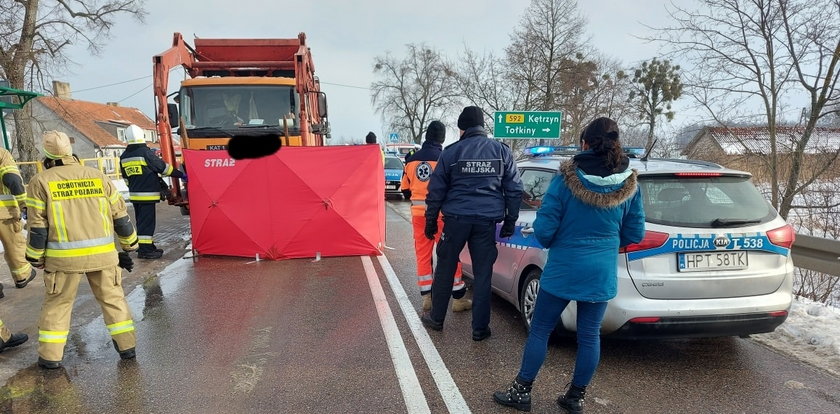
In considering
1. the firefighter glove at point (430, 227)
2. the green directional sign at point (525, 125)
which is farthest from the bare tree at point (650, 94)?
the firefighter glove at point (430, 227)

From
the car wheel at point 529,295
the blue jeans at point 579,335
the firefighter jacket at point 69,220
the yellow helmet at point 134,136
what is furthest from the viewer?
the yellow helmet at point 134,136

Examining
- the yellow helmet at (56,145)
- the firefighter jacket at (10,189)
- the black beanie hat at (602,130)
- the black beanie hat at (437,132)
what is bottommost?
the firefighter jacket at (10,189)

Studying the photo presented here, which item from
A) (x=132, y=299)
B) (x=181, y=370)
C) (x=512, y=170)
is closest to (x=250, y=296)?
(x=132, y=299)

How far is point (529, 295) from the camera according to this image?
411cm

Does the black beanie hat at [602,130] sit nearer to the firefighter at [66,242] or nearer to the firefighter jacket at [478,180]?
the firefighter jacket at [478,180]

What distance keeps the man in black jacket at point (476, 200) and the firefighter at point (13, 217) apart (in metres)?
4.11

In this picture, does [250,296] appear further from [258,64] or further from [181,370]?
[258,64]

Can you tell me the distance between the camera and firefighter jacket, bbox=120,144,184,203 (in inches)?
289

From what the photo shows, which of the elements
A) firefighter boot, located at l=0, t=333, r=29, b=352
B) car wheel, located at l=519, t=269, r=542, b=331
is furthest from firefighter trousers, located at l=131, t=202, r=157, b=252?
car wheel, located at l=519, t=269, r=542, b=331

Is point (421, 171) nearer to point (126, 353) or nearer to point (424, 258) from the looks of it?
point (424, 258)

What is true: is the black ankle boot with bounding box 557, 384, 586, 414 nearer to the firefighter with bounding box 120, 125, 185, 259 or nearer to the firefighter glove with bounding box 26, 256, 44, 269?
the firefighter glove with bounding box 26, 256, 44, 269

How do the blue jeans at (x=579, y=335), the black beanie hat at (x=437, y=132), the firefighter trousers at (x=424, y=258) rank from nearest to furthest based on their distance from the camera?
the blue jeans at (x=579, y=335) → the black beanie hat at (x=437, y=132) → the firefighter trousers at (x=424, y=258)

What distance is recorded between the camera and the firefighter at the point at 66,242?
352 centimetres

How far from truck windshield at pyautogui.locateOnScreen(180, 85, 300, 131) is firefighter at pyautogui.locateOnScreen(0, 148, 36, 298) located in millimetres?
4123
